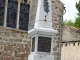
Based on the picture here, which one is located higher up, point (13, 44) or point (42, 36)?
point (42, 36)

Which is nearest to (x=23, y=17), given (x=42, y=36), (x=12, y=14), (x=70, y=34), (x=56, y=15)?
(x=12, y=14)

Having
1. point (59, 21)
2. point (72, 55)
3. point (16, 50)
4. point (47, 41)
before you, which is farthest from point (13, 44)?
point (72, 55)

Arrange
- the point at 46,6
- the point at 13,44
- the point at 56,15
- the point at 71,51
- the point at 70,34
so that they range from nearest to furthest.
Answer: the point at 46,6 < the point at 13,44 < the point at 56,15 < the point at 71,51 < the point at 70,34

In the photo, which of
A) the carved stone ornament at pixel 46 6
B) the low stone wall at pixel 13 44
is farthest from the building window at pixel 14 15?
the carved stone ornament at pixel 46 6

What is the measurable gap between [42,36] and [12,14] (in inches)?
165

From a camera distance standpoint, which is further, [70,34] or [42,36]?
[70,34]

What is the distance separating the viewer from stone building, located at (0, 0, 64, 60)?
1445 cm

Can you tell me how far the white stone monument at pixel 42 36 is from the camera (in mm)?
11125

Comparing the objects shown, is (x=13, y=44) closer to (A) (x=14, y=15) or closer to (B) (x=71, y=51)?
(A) (x=14, y=15)

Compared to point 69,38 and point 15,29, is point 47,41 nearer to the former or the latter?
point 15,29

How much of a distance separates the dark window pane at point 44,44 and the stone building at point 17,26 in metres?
3.52

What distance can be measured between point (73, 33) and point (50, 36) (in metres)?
23.0

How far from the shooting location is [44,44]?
1121 cm

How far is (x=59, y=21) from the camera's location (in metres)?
15.6
